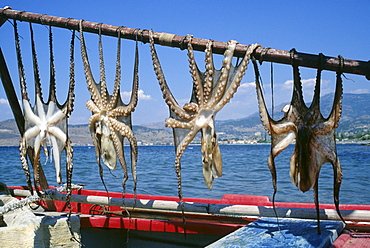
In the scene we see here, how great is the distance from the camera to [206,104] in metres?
3.77

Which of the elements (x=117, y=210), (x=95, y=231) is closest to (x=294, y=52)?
(x=95, y=231)

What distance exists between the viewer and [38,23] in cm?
465

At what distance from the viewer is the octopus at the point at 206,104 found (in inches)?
145

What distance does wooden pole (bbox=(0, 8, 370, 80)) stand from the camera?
322 centimetres

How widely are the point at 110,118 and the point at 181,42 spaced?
119cm

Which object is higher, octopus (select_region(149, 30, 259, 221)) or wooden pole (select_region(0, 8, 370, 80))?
wooden pole (select_region(0, 8, 370, 80))

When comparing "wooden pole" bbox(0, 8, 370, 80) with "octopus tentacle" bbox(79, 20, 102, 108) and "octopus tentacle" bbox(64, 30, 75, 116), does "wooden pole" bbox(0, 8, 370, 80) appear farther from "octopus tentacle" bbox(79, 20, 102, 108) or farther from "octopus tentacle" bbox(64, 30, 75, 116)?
"octopus tentacle" bbox(64, 30, 75, 116)

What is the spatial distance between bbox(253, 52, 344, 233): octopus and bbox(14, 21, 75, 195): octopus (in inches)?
88.5

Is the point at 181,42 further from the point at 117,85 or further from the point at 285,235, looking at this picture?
the point at 285,235

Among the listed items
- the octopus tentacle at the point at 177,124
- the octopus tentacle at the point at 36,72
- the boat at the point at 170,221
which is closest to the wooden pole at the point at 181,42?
the octopus tentacle at the point at 36,72

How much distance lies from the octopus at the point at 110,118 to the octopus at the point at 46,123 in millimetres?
249

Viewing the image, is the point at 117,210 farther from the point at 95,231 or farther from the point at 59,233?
the point at 59,233

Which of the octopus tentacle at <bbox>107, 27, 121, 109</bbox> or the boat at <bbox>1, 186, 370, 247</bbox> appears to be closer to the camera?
the octopus tentacle at <bbox>107, 27, 121, 109</bbox>

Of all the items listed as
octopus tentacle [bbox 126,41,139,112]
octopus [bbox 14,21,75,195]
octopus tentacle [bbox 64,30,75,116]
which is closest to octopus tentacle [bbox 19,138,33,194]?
octopus [bbox 14,21,75,195]
